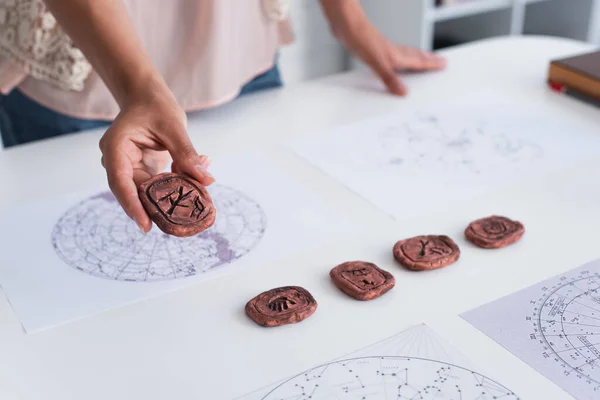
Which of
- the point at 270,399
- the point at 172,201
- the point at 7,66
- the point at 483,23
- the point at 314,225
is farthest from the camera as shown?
the point at 483,23

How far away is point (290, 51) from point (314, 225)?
82.2 inches

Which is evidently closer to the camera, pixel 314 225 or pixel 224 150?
pixel 314 225

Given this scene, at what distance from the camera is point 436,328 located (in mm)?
769

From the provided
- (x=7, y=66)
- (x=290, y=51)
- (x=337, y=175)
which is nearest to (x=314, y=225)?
(x=337, y=175)

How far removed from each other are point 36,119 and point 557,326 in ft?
3.22

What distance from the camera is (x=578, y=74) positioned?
1.35m

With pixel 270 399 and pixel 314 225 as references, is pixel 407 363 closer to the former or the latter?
pixel 270 399

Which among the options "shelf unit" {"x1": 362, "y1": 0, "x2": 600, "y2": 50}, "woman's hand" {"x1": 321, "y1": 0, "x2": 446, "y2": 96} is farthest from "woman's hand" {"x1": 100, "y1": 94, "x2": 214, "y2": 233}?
"shelf unit" {"x1": 362, "y1": 0, "x2": 600, "y2": 50}

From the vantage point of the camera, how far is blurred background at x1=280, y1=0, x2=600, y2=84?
2.60 m

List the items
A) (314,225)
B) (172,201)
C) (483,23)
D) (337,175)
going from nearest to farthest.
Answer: (172,201), (314,225), (337,175), (483,23)

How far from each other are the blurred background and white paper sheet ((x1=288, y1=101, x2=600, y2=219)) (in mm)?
1346

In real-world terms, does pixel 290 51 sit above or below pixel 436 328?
below

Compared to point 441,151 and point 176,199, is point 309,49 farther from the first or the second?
point 176,199

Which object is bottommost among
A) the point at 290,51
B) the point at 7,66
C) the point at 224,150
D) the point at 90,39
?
the point at 290,51
